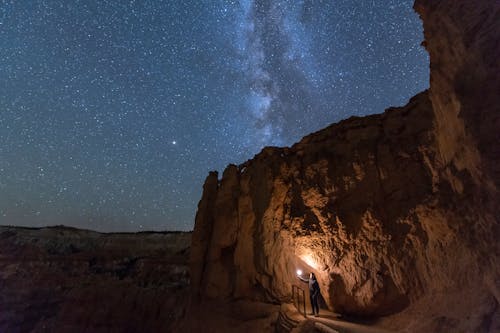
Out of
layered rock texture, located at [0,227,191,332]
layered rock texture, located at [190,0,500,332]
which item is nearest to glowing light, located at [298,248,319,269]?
layered rock texture, located at [190,0,500,332]

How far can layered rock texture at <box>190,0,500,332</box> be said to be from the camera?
15.0 ft

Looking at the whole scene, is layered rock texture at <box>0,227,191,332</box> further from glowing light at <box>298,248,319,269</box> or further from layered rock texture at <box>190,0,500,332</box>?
glowing light at <box>298,248,319,269</box>

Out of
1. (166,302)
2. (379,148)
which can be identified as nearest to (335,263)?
(379,148)

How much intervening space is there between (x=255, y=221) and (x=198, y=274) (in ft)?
16.6

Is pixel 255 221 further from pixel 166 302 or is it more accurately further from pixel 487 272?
pixel 166 302

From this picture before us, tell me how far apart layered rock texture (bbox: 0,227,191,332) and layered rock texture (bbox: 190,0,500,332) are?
36.2 ft

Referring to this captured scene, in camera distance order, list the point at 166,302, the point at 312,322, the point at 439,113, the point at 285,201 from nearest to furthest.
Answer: the point at 439,113, the point at 312,322, the point at 285,201, the point at 166,302

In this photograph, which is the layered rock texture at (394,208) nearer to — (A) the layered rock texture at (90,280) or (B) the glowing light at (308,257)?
(B) the glowing light at (308,257)

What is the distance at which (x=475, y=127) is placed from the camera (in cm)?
440

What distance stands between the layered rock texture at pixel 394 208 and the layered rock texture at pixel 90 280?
36.2ft

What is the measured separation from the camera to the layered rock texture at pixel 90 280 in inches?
913

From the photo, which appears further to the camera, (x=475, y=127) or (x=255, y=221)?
(x=255, y=221)

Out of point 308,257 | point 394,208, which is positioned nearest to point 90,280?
point 308,257

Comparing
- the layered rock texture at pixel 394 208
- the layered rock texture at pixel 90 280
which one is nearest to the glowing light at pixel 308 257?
the layered rock texture at pixel 394 208
